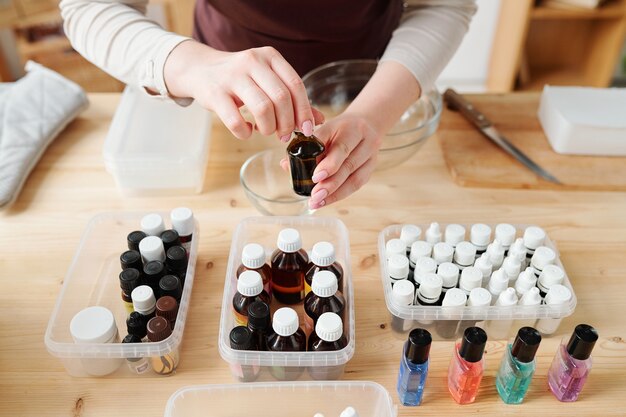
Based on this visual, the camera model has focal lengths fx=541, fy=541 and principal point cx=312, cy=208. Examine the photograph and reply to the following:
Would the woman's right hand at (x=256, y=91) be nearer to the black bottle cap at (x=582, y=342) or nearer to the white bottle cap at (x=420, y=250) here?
the white bottle cap at (x=420, y=250)

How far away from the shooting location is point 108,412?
70 cm

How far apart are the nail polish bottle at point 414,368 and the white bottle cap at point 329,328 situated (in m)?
0.09

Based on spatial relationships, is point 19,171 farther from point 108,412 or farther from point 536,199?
point 536,199

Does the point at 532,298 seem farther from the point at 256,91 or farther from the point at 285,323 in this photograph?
the point at 256,91

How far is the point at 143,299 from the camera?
0.73 meters

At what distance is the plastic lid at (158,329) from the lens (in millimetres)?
703

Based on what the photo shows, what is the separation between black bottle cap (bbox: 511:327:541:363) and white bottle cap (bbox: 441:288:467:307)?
9 centimetres

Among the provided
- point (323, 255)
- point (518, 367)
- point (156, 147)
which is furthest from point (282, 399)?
point (156, 147)

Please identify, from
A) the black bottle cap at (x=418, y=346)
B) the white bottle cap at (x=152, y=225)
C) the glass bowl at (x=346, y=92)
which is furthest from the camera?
the glass bowl at (x=346, y=92)

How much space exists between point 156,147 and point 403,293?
0.57m

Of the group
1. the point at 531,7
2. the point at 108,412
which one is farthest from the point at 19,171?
the point at 531,7

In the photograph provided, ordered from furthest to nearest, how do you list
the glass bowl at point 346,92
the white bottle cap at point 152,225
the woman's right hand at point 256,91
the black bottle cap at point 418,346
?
the glass bowl at point 346,92, the white bottle cap at point 152,225, the woman's right hand at point 256,91, the black bottle cap at point 418,346

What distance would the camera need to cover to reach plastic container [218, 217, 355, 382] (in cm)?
68

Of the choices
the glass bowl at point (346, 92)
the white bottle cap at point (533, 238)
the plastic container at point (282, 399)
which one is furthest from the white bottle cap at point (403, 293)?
the glass bowl at point (346, 92)
